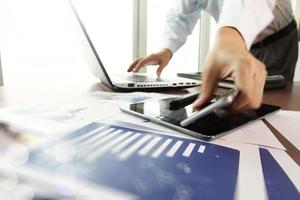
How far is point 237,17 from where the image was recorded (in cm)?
55

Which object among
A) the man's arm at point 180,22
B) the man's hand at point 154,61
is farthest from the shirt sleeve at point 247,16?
the man's arm at point 180,22

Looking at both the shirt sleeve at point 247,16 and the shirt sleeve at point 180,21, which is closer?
the shirt sleeve at point 247,16

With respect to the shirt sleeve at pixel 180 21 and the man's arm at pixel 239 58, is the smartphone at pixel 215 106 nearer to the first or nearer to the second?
the man's arm at pixel 239 58

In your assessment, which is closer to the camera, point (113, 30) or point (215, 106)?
point (215, 106)

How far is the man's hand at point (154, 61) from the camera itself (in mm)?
1012

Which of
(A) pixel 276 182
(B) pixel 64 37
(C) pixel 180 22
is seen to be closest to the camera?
(A) pixel 276 182

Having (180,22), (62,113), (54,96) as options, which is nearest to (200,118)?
(62,113)

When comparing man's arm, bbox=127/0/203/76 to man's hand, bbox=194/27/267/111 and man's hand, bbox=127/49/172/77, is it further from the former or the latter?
man's hand, bbox=194/27/267/111

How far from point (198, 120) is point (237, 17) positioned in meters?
0.27

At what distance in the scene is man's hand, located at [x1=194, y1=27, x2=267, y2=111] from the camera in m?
0.39

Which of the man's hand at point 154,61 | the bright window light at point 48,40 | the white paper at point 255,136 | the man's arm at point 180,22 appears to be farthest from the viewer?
the bright window light at point 48,40

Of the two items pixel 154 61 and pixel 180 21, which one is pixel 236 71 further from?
pixel 180 21

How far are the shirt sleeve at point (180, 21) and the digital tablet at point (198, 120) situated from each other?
2.57 ft

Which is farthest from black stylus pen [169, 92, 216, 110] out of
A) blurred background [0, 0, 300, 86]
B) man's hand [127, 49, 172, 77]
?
blurred background [0, 0, 300, 86]
